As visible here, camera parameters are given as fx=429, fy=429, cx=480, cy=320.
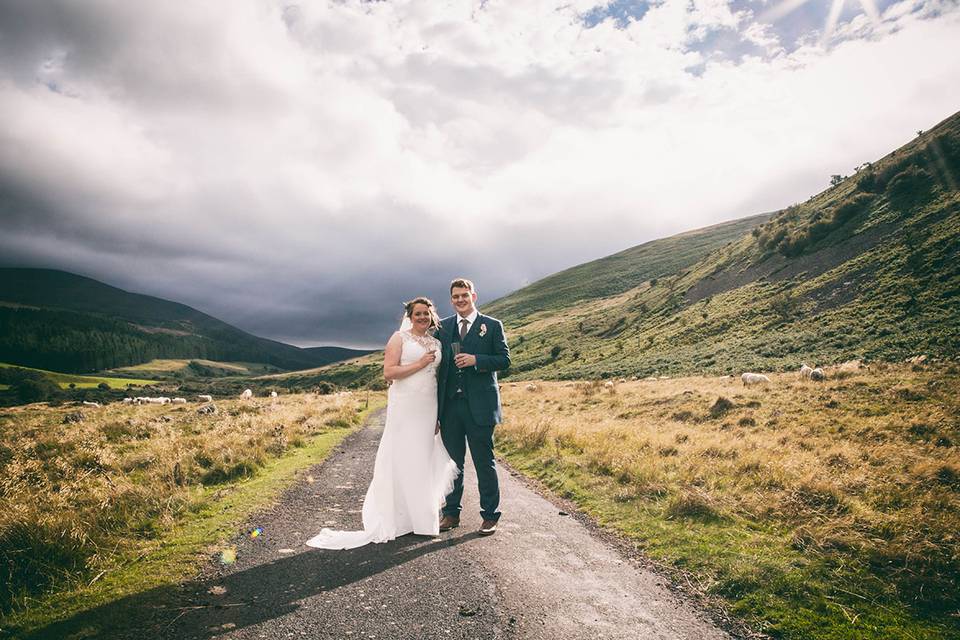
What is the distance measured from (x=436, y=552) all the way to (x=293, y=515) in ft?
10.1

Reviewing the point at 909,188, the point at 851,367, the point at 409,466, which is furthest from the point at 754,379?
the point at 909,188

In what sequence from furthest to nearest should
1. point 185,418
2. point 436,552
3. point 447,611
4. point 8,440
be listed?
1. point 185,418
2. point 8,440
3. point 436,552
4. point 447,611

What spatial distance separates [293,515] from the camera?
7363 millimetres

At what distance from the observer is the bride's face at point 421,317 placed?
23.1 ft

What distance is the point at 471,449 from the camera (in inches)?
267

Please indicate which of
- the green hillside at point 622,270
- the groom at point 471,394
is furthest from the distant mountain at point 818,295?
the green hillside at point 622,270

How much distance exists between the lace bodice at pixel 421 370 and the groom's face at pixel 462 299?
0.77 meters

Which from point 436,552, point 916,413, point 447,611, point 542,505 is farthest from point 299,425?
point 916,413

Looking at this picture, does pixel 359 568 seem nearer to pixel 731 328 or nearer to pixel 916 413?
pixel 916 413

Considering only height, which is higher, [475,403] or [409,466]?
[475,403]

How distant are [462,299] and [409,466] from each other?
9.06 ft

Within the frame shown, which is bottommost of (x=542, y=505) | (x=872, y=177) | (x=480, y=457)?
(x=542, y=505)

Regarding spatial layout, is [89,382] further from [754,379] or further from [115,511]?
[754,379]

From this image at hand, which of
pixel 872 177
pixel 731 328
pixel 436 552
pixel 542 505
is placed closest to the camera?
pixel 436 552
